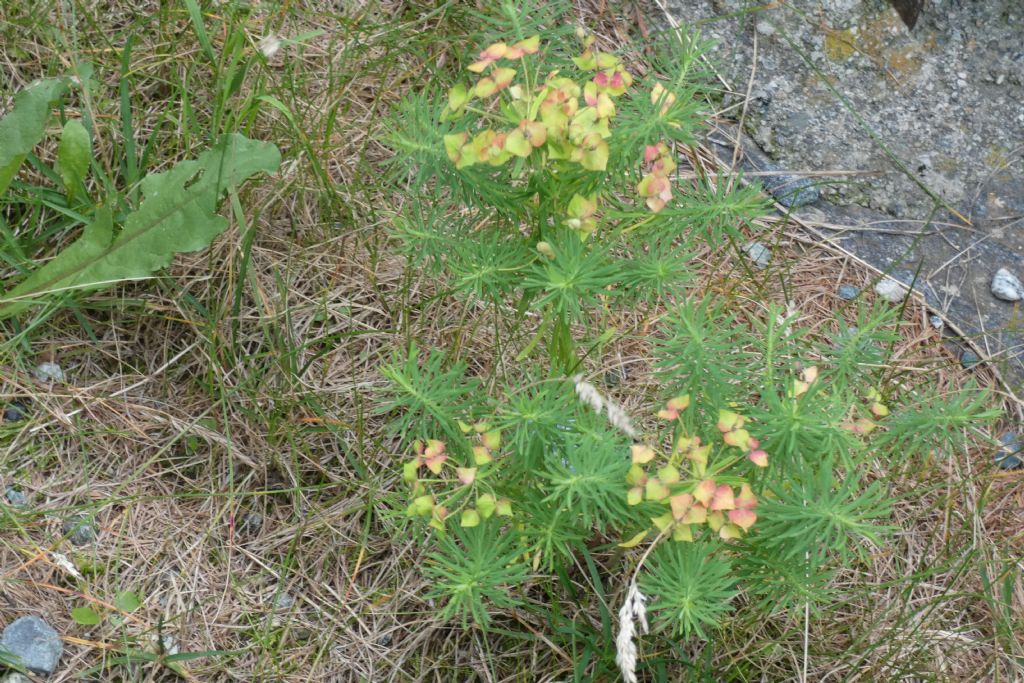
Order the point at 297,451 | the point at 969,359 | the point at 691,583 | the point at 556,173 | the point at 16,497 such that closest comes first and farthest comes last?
the point at 691,583 → the point at 556,173 → the point at 16,497 → the point at 297,451 → the point at 969,359

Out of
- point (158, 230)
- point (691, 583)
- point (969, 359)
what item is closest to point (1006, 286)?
point (969, 359)

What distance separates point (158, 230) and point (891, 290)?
1.82m

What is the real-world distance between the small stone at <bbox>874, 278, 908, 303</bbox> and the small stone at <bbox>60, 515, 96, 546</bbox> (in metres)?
1.98

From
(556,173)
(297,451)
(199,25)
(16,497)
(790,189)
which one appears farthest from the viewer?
(790,189)

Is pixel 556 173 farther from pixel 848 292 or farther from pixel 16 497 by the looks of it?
pixel 16 497

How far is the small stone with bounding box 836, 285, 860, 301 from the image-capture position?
2633mm

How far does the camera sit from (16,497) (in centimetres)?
214

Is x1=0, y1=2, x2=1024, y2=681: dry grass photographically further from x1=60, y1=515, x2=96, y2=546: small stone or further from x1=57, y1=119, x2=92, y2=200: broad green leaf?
x1=57, y1=119, x2=92, y2=200: broad green leaf

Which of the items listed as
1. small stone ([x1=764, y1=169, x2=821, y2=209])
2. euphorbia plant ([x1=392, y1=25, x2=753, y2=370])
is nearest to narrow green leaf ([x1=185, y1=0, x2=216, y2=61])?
euphorbia plant ([x1=392, y1=25, x2=753, y2=370])

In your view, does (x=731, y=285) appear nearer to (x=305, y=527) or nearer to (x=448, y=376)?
(x=448, y=376)

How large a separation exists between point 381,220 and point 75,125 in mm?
716

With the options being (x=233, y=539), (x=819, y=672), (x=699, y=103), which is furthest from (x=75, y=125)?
(x=819, y=672)

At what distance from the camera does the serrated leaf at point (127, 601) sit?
6.75ft

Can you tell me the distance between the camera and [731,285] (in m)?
2.51
